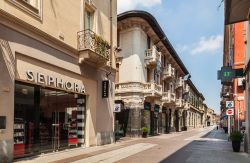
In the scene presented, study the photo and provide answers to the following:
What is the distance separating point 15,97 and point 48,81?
2.09m

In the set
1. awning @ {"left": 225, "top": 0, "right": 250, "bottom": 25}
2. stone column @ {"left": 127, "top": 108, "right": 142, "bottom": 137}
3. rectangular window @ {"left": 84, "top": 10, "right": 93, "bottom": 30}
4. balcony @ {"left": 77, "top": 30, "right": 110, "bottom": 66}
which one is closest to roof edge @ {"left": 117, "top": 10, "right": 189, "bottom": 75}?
stone column @ {"left": 127, "top": 108, "right": 142, "bottom": 137}

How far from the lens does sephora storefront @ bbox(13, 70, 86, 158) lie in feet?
41.4

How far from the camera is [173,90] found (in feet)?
154

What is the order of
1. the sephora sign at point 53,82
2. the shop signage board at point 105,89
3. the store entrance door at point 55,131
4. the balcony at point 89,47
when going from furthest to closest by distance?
the shop signage board at point 105,89
the balcony at point 89,47
the store entrance door at point 55,131
the sephora sign at point 53,82

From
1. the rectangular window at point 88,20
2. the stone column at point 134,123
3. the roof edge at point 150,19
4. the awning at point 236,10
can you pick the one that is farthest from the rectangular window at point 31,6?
the stone column at point 134,123

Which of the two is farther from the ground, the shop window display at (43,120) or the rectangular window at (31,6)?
the rectangular window at (31,6)

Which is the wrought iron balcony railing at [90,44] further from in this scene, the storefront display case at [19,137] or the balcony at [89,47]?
the storefront display case at [19,137]

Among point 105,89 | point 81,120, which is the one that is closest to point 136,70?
point 105,89

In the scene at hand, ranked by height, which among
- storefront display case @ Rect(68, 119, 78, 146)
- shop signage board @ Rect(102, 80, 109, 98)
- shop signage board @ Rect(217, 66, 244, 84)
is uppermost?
shop signage board @ Rect(217, 66, 244, 84)

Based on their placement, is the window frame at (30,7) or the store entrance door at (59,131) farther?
the store entrance door at (59,131)

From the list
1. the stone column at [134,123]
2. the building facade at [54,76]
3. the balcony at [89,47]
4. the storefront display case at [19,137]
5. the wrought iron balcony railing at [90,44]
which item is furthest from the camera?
the stone column at [134,123]

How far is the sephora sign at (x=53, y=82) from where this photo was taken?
1292 centimetres

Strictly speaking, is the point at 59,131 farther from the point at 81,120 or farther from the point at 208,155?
the point at 208,155

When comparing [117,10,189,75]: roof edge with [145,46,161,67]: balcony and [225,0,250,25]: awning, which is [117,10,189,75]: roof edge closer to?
[145,46,161,67]: balcony
